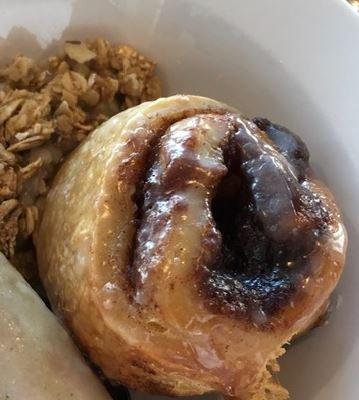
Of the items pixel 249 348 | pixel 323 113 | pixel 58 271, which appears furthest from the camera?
pixel 323 113

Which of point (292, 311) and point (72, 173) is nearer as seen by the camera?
point (292, 311)

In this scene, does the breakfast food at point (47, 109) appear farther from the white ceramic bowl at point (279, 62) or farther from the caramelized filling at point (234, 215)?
the caramelized filling at point (234, 215)

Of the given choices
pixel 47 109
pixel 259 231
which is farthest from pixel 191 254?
pixel 47 109

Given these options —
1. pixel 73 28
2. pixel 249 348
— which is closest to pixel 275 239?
pixel 249 348

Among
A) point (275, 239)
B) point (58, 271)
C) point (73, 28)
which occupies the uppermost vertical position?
point (275, 239)

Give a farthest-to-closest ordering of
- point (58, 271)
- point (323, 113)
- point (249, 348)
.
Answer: point (323, 113)
point (58, 271)
point (249, 348)

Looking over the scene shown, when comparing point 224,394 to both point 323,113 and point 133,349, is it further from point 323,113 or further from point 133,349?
point 323,113

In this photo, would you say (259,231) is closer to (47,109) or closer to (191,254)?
(191,254)
